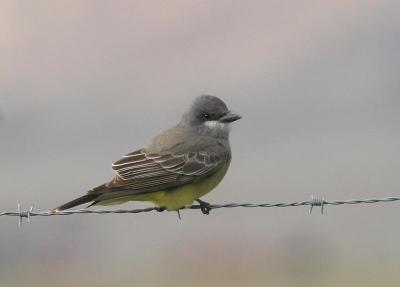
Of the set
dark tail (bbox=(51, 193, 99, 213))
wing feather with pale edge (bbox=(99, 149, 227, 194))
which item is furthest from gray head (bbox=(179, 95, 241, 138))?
dark tail (bbox=(51, 193, 99, 213))

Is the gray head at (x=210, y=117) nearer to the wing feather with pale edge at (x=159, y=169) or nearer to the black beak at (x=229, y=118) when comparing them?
the black beak at (x=229, y=118)

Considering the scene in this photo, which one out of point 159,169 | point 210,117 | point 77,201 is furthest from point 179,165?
point 77,201

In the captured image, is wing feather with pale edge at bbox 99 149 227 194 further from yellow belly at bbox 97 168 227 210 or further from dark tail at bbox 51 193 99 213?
dark tail at bbox 51 193 99 213

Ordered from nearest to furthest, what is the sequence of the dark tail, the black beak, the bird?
the dark tail, the bird, the black beak

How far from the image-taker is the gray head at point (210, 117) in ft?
41.6

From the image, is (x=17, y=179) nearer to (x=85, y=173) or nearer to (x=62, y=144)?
(x=85, y=173)

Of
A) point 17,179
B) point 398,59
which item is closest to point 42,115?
point 17,179

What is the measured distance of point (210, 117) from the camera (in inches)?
501

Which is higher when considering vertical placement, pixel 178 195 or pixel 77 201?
pixel 178 195

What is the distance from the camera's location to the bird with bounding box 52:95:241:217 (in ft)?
37.8

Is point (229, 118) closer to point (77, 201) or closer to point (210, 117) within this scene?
point (210, 117)

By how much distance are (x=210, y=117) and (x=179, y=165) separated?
86cm

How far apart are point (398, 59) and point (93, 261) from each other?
33.6 meters

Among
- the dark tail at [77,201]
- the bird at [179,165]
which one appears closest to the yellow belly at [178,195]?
the bird at [179,165]
